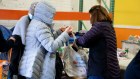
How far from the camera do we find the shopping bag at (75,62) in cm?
302

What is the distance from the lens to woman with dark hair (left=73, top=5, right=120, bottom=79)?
279cm

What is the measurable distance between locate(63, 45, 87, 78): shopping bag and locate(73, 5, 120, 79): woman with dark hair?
0.18 metres

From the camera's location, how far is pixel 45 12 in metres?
2.66

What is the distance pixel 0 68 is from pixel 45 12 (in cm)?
78

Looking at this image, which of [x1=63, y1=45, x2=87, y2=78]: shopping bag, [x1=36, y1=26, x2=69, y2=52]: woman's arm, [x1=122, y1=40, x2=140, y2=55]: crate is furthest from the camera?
[x1=122, y1=40, x2=140, y2=55]: crate

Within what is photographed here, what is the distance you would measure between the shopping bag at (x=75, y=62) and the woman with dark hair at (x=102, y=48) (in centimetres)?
18

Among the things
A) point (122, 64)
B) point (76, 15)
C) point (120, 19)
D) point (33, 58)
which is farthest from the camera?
point (120, 19)

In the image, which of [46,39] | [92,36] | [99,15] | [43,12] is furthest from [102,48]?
[43,12]

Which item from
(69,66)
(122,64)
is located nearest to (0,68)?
(69,66)

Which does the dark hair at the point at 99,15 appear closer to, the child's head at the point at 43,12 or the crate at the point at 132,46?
the child's head at the point at 43,12

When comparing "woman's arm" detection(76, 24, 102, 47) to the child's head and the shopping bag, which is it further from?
the child's head

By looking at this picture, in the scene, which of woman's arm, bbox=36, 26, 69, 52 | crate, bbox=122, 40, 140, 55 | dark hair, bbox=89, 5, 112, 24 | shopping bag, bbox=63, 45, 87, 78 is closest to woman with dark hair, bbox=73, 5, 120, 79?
dark hair, bbox=89, 5, 112, 24

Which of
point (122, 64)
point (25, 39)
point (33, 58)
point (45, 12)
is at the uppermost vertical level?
point (45, 12)

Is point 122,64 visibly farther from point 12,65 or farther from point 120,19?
point 120,19
